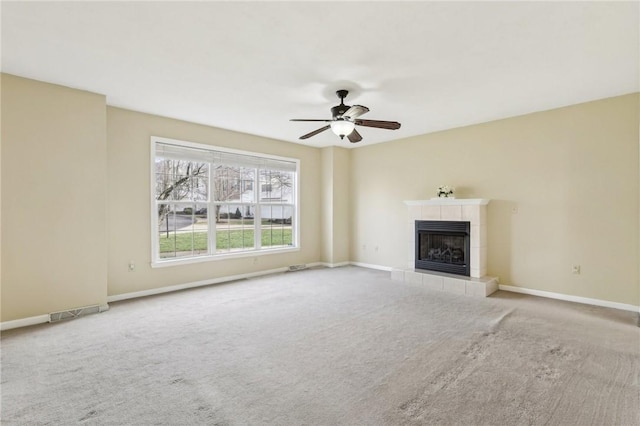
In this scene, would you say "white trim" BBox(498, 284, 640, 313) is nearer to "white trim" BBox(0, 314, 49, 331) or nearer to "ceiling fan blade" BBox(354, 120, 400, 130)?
"ceiling fan blade" BBox(354, 120, 400, 130)

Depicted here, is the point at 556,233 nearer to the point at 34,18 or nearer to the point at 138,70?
the point at 138,70

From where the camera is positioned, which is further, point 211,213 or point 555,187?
point 211,213

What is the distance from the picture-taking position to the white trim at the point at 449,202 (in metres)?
5.06

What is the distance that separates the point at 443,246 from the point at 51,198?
5756mm

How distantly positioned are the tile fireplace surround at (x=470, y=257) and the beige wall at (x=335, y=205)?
5.83 feet

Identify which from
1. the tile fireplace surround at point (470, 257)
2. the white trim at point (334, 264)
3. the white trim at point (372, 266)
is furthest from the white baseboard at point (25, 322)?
the white trim at point (372, 266)

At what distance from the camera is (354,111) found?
3457 millimetres

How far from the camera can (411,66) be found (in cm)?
315

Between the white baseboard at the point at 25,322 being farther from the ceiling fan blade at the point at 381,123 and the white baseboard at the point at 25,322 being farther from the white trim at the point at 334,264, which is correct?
the white trim at the point at 334,264

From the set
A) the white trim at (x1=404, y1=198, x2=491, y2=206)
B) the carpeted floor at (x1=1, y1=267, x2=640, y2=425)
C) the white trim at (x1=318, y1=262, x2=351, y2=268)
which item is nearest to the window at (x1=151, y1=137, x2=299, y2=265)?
the white trim at (x1=318, y1=262, x2=351, y2=268)

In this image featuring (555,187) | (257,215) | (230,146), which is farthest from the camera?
(257,215)

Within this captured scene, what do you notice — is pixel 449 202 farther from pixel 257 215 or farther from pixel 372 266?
pixel 257 215

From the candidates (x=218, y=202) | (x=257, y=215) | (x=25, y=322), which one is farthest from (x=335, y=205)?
(x=25, y=322)

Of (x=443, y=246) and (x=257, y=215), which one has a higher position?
(x=257, y=215)
